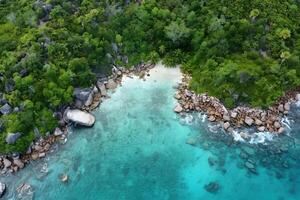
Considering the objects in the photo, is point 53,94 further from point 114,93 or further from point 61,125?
point 114,93

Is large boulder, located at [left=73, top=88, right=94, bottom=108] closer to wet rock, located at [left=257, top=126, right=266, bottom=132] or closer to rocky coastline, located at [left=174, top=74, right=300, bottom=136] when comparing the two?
rocky coastline, located at [left=174, top=74, right=300, bottom=136]

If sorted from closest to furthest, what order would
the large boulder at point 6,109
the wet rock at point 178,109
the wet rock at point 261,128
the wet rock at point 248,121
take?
the wet rock at point 261,128 < the large boulder at point 6,109 < the wet rock at point 248,121 < the wet rock at point 178,109

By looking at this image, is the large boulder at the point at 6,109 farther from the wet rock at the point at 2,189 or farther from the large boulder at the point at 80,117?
the wet rock at the point at 2,189

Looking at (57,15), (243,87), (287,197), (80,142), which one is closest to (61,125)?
(80,142)

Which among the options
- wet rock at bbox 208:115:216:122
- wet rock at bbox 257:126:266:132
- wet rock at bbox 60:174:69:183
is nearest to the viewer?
wet rock at bbox 60:174:69:183

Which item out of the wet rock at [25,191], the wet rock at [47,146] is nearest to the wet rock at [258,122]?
the wet rock at [47,146]

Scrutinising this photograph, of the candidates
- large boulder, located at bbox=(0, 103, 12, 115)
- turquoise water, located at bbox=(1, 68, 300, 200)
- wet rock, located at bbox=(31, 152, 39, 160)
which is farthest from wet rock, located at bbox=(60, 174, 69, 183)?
large boulder, located at bbox=(0, 103, 12, 115)
